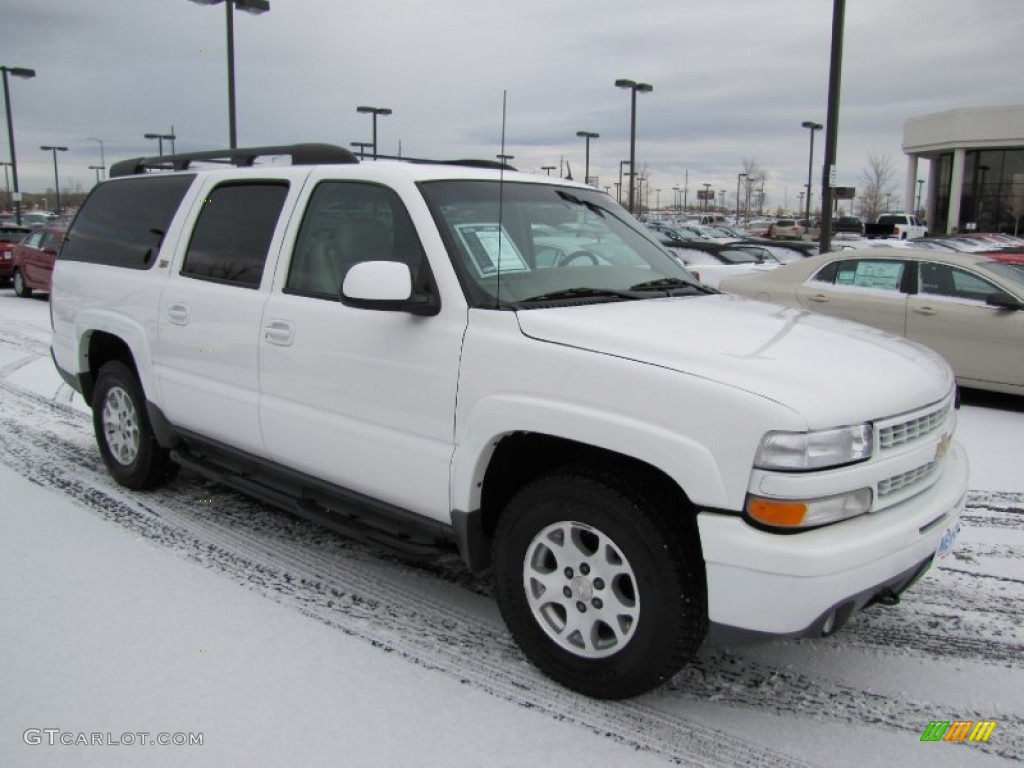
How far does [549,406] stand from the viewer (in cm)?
291

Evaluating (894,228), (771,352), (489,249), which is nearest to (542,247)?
(489,249)

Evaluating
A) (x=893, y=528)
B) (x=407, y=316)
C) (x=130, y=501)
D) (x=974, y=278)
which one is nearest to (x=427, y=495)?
(x=407, y=316)

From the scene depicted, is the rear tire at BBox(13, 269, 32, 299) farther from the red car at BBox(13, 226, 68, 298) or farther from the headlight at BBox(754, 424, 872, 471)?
the headlight at BBox(754, 424, 872, 471)

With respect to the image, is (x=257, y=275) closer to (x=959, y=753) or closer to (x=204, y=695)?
(x=204, y=695)

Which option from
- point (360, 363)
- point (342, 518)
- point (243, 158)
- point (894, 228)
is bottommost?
point (342, 518)

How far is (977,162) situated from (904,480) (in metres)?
57.1

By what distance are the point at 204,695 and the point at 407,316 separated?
5.19ft

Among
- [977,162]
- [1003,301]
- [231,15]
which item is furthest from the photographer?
[977,162]

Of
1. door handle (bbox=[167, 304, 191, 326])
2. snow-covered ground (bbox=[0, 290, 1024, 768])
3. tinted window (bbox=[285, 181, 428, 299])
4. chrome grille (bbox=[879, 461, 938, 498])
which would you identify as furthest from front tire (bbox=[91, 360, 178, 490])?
chrome grille (bbox=[879, 461, 938, 498])

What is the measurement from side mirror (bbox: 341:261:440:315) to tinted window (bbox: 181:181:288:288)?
1.09 meters

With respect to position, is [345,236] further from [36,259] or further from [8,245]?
[8,245]

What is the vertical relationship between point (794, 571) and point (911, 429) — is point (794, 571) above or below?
below

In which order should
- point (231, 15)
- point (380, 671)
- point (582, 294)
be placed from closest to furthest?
point (380, 671) → point (582, 294) → point (231, 15)

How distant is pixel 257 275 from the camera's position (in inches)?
162
